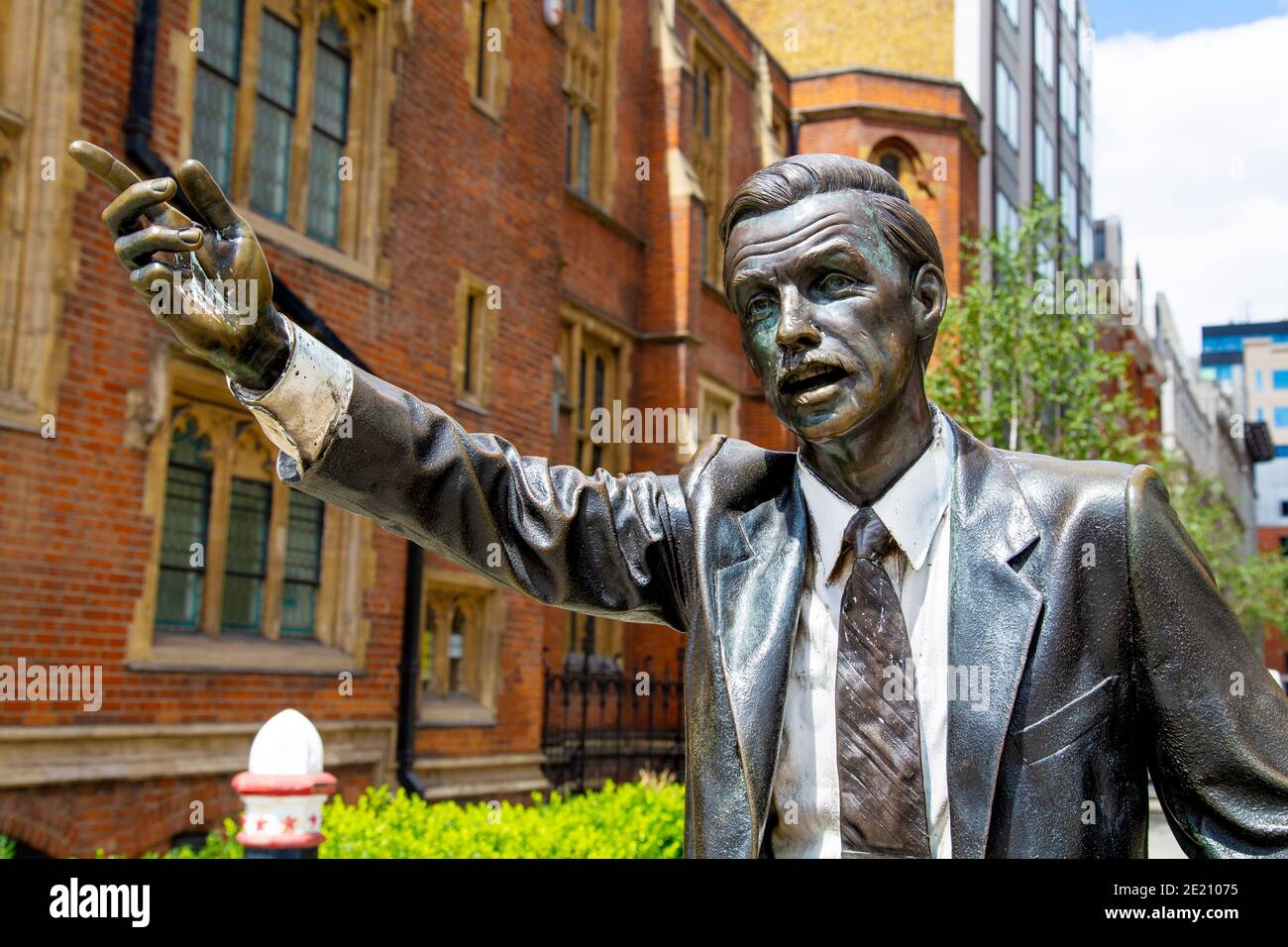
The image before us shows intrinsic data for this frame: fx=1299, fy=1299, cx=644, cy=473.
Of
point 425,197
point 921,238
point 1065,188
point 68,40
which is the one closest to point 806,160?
point 921,238

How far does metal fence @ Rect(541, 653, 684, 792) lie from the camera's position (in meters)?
14.5

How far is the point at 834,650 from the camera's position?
6.25 ft

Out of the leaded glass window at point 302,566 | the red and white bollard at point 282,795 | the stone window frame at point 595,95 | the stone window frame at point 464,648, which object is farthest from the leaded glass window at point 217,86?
Answer: the stone window frame at point 595,95

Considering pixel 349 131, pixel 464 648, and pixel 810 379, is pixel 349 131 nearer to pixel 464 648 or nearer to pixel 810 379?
pixel 464 648

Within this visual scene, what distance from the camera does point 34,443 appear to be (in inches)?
314

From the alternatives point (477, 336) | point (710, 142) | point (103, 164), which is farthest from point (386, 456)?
point (710, 142)

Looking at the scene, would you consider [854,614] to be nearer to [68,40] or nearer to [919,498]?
[919,498]

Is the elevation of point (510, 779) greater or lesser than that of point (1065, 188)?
lesser

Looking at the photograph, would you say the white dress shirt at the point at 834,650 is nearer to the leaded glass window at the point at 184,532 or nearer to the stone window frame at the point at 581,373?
the leaded glass window at the point at 184,532

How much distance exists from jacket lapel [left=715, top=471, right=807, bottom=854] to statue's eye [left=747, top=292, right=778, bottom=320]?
0.29 meters

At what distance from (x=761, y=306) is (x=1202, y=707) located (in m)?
0.84

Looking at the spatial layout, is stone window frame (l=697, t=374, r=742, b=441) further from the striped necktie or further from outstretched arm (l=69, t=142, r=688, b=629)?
the striped necktie

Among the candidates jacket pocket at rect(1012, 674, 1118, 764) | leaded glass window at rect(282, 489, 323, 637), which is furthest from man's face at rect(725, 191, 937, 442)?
leaded glass window at rect(282, 489, 323, 637)

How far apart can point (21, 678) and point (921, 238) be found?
285 inches
